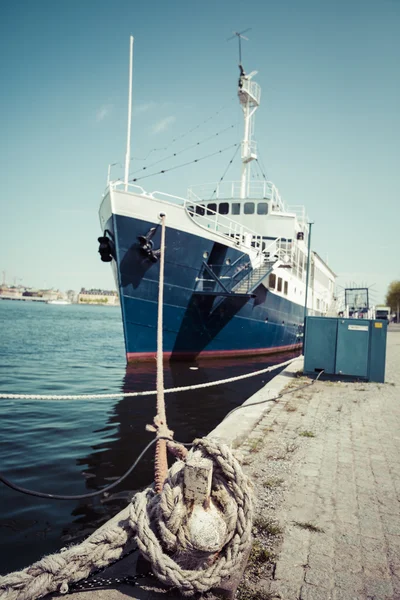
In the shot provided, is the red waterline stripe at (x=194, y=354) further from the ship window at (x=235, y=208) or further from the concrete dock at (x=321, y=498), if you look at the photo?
the concrete dock at (x=321, y=498)

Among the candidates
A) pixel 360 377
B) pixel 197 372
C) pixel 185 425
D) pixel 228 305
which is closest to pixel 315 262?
pixel 228 305

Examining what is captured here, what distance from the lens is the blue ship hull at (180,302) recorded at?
13305 mm

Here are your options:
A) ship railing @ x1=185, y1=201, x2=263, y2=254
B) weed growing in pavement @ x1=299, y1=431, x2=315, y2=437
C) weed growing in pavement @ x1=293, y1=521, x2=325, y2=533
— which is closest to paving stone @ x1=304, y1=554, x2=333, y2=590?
weed growing in pavement @ x1=293, y1=521, x2=325, y2=533

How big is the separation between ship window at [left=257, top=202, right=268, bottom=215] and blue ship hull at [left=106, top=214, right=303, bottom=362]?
5.71m

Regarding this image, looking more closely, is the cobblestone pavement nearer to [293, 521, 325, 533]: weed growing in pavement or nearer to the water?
[293, 521, 325, 533]: weed growing in pavement

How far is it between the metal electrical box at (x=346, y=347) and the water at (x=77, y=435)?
8.09ft

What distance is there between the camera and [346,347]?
9.16 meters

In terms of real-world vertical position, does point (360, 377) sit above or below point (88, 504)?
above

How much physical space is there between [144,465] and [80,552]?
3.43m

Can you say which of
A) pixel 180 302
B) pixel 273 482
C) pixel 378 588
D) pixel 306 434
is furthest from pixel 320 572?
pixel 180 302

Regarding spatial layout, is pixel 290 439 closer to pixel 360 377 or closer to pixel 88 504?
pixel 88 504

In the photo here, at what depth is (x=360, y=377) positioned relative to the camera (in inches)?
370

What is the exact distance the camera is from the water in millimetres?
4039

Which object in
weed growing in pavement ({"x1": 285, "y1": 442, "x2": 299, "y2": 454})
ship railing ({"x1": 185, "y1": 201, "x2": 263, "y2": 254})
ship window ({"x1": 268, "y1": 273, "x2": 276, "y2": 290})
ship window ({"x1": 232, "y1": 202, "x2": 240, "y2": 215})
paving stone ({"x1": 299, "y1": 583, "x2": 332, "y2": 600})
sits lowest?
paving stone ({"x1": 299, "y1": 583, "x2": 332, "y2": 600})
